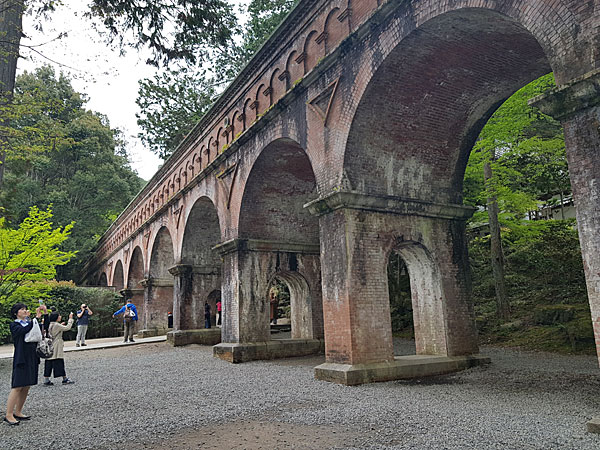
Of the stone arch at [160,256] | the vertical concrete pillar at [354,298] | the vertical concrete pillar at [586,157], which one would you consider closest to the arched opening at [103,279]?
the stone arch at [160,256]

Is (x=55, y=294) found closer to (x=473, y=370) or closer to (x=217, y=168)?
(x=217, y=168)

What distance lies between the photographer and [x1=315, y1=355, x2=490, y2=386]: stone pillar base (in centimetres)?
750

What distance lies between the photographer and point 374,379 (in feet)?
25.0

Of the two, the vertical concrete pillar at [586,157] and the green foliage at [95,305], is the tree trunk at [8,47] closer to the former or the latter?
the vertical concrete pillar at [586,157]

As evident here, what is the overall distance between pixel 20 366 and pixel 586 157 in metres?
6.79

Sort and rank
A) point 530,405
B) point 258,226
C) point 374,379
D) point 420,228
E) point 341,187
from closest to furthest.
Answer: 1. point 530,405
2. point 374,379
3. point 341,187
4. point 420,228
5. point 258,226

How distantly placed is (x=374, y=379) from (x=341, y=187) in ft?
11.0

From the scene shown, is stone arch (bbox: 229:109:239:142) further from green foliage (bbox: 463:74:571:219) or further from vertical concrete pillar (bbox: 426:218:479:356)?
vertical concrete pillar (bbox: 426:218:479:356)

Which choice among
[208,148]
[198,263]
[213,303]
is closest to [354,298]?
[208,148]

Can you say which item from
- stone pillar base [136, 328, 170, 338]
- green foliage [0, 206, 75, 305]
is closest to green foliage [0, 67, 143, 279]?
stone pillar base [136, 328, 170, 338]

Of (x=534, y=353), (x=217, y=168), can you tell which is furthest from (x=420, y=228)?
(x=217, y=168)

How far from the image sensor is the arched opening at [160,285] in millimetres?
21266

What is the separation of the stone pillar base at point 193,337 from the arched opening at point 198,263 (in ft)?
0.76

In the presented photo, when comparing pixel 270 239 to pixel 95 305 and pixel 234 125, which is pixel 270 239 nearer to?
pixel 234 125
